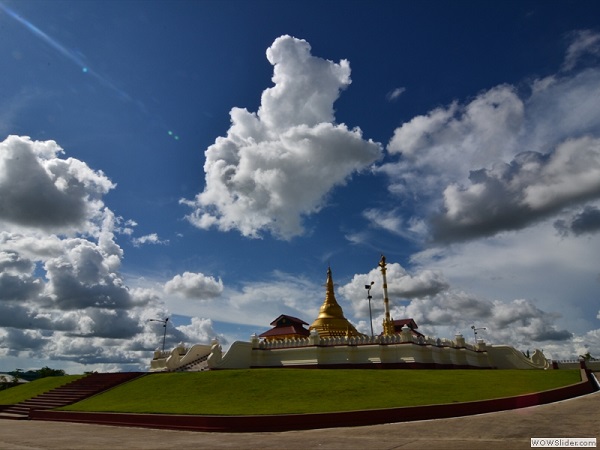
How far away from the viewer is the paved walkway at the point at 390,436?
550 inches

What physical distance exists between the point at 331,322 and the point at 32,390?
33559 millimetres

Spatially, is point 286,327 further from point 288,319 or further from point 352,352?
point 352,352

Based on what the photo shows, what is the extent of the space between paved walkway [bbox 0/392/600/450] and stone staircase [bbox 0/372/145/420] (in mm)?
14541

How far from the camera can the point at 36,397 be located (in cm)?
3706

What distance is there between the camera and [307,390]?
26.2 meters

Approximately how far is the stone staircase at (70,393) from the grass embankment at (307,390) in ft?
7.62

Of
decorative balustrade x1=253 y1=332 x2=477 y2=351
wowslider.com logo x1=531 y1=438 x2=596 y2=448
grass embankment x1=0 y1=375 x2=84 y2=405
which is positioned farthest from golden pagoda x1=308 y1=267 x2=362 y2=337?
wowslider.com logo x1=531 y1=438 x2=596 y2=448

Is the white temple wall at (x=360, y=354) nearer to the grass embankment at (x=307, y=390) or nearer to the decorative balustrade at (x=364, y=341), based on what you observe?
the decorative balustrade at (x=364, y=341)

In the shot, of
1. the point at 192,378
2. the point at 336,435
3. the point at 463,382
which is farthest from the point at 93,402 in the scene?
the point at 463,382

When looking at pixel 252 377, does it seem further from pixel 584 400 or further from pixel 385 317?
pixel 385 317

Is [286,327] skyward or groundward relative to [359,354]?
skyward

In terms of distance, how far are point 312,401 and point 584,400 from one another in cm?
1540

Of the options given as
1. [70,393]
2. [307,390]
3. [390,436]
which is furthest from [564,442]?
[70,393]

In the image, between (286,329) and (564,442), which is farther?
(286,329)
